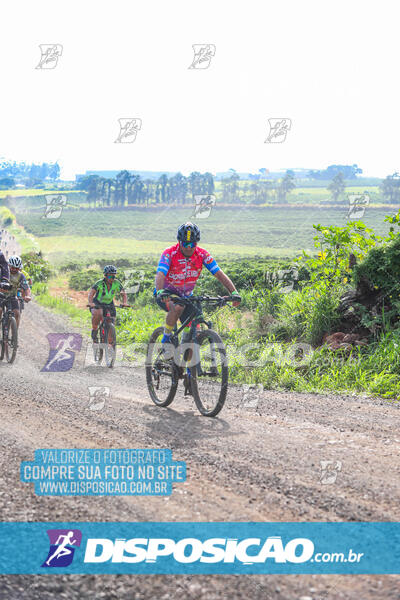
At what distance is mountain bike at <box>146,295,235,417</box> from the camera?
6566 mm

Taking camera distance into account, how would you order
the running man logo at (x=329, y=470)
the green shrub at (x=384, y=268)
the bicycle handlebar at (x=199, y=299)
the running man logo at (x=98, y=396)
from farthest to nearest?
the green shrub at (x=384, y=268), the running man logo at (x=98, y=396), the bicycle handlebar at (x=199, y=299), the running man logo at (x=329, y=470)

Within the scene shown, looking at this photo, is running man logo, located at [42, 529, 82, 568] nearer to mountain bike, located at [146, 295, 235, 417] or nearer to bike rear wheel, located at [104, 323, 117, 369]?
mountain bike, located at [146, 295, 235, 417]

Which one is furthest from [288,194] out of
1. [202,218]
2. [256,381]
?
[256,381]

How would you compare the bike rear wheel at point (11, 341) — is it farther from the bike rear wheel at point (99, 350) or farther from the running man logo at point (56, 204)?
the running man logo at point (56, 204)

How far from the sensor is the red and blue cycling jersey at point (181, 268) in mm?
7031

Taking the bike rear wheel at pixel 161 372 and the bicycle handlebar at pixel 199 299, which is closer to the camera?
the bicycle handlebar at pixel 199 299

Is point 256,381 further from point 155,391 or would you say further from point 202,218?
point 202,218

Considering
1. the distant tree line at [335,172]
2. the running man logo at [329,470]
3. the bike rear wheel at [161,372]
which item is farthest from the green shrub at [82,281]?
the distant tree line at [335,172]

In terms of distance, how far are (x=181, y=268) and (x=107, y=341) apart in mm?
5640

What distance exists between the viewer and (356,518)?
3.85m

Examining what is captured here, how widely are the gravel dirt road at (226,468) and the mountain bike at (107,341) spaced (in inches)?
137

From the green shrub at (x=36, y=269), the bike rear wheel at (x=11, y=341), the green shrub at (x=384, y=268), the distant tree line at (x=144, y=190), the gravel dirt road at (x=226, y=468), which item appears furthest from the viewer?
the distant tree line at (x=144, y=190)

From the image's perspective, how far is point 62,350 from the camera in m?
14.8

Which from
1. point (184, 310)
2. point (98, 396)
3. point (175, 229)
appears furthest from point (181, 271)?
point (175, 229)
